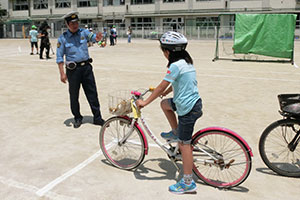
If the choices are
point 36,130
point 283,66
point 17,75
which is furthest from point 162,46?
point 283,66

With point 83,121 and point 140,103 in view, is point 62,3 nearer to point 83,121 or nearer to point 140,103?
point 83,121

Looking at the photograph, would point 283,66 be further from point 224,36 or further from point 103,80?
point 224,36

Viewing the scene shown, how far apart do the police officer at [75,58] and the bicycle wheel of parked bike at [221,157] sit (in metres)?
2.64

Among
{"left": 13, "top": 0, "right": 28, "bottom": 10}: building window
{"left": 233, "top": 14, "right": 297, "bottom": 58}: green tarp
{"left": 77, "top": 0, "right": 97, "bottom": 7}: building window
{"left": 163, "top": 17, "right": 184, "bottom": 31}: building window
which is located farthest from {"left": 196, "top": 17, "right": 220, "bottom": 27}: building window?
{"left": 13, "top": 0, "right": 28, "bottom": 10}: building window

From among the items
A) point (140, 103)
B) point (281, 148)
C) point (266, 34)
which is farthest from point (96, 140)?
point (266, 34)

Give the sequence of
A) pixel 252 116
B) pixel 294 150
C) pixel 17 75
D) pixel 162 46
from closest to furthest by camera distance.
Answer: pixel 162 46 < pixel 294 150 < pixel 252 116 < pixel 17 75

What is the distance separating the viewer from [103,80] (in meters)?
9.93

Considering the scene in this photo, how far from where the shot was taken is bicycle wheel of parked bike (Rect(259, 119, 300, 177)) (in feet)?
11.9

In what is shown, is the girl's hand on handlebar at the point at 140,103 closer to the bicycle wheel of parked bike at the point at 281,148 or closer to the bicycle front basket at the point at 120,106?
the bicycle front basket at the point at 120,106

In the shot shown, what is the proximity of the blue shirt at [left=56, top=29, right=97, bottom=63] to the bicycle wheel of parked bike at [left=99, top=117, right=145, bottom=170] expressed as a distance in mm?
1812

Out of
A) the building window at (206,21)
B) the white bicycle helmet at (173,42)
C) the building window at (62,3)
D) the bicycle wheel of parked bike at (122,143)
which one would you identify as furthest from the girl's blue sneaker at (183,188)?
the building window at (62,3)

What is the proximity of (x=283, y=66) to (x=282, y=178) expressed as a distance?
10419mm

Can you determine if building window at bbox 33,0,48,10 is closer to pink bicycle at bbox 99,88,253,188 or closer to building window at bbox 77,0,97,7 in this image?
building window at bbox 77,0,97,7

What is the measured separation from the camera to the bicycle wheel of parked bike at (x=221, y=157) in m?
3.28
